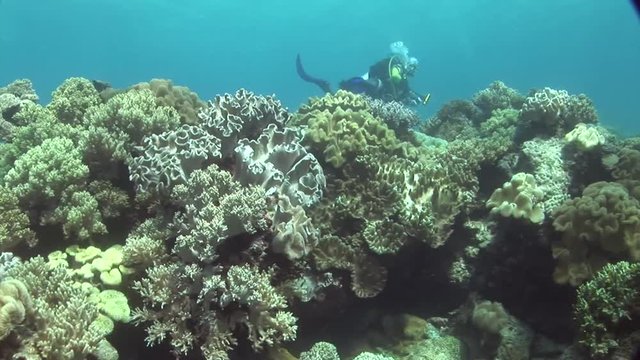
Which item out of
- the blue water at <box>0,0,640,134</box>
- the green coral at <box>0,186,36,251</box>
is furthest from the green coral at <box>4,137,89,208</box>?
the blue water at <box>0,0,640,134</box>

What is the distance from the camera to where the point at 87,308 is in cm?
398

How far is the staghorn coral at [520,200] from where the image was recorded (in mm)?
5855

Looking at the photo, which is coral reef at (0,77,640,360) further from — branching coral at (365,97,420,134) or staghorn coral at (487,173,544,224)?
branching coral at (365,97,420,134)

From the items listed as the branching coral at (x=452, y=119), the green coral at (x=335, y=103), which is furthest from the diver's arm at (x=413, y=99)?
the green coral at (x=335, y=103)

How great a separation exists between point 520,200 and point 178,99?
506cm

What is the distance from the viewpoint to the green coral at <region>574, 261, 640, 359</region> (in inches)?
171

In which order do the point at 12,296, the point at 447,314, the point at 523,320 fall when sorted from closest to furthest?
the point at 12,296 < the point at 523,320 < the point at 447,314

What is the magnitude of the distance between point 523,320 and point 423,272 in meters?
1.40

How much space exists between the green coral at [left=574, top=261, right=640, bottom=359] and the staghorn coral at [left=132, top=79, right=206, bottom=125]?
17.7 feet

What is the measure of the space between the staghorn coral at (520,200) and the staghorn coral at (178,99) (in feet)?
14.5

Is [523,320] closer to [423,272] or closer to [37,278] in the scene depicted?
[423,272]

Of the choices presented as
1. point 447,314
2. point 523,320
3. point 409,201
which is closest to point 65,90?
point 409,201

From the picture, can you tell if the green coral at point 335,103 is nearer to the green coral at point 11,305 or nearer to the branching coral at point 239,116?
the branching coral at point 239,116

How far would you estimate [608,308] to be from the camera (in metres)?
4.44
